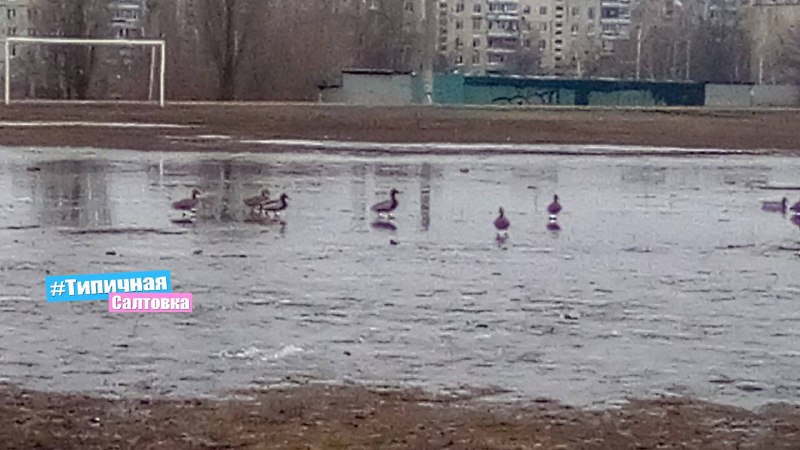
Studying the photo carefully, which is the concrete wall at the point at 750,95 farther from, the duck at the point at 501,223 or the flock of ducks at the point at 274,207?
the duck at the point at 501,223

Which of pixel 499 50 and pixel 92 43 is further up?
pixel 499 50

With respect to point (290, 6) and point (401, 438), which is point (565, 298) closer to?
point (401, 438)

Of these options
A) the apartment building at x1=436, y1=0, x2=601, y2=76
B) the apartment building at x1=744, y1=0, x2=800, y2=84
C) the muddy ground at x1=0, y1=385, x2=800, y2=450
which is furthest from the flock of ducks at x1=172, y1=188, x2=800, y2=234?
the apartment building at x1=436, y1=0, x2=601, y2=76

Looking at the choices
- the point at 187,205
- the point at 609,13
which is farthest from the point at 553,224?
the point at 609,13

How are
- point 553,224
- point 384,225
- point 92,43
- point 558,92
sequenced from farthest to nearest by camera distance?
point 558,92, point 92,43, point 553,224, point 384,225

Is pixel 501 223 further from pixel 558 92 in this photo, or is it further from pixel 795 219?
pixel 558 92

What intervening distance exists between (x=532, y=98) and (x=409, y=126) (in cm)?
1874

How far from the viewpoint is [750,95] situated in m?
59.0

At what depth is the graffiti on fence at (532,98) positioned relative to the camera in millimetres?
54666

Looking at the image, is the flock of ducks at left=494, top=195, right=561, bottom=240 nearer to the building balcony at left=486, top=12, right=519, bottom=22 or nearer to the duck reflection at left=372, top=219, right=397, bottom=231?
the duck reflection at left=372, top=219, right=397, bottom=231

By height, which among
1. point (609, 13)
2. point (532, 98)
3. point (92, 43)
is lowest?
point (532, 98)

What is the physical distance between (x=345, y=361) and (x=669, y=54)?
87061 mm

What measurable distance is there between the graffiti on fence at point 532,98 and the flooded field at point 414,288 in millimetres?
33436

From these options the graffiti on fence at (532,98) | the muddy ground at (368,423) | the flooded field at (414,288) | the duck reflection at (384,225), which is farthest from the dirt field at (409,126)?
the muddy ground at (368,423)
